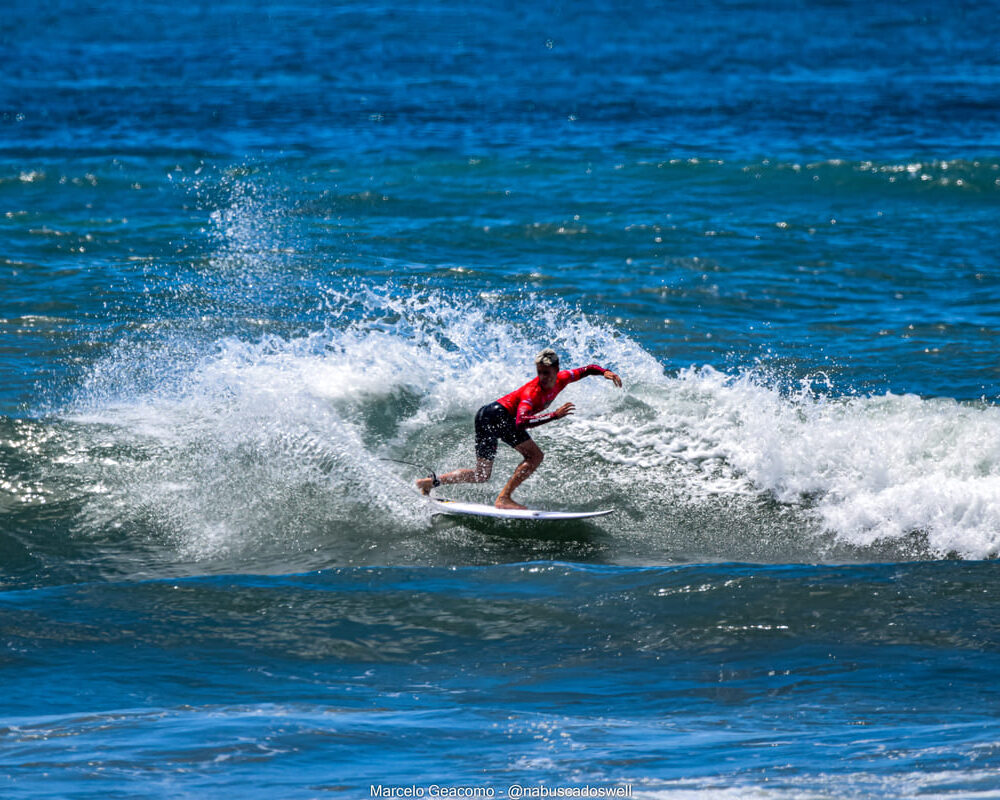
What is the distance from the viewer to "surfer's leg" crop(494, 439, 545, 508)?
11.1 meters

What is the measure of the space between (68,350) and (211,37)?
38483 millimetres

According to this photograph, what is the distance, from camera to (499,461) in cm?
1273

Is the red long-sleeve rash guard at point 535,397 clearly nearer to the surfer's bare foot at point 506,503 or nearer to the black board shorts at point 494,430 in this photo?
the black board shorts at point 494,430

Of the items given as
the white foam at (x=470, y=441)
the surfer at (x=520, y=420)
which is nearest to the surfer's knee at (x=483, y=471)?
the surfer at (x=520, y=420)

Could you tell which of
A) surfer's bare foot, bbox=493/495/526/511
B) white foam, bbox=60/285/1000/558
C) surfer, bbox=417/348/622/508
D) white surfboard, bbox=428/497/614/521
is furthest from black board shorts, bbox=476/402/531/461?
white foam, bbox=60/285/1000/558

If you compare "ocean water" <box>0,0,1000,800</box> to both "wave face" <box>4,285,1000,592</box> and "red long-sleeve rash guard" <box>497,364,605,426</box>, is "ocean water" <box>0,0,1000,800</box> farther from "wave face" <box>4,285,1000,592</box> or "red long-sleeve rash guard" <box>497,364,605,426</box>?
"red long-sleeve rash guard" <box>497,364,605,426</box>

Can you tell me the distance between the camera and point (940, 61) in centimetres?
4075

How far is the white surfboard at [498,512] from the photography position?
35.7 feet

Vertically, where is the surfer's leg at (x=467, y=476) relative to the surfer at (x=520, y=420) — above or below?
below

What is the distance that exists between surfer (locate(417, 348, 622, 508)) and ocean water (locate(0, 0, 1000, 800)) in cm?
45

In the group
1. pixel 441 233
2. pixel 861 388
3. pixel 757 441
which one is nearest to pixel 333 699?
pixel 757 441

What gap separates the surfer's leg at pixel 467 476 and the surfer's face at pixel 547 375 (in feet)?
3.03

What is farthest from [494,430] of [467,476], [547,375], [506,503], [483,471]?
[547,375]

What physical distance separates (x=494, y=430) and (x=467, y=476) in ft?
1.72
